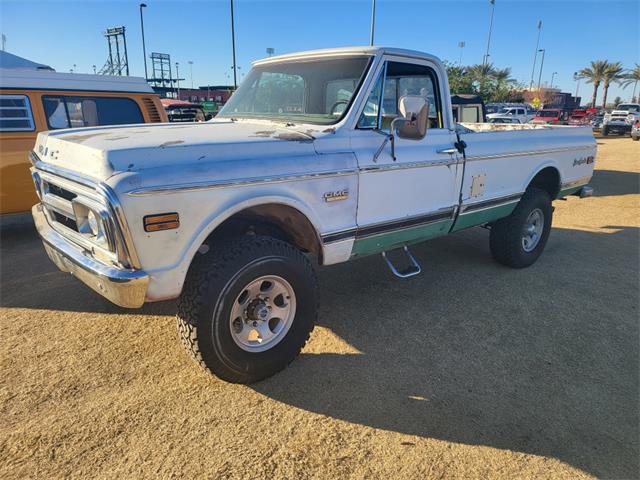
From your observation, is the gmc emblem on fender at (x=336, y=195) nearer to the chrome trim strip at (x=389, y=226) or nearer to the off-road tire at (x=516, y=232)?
the chrome trim strip at (x=389, y=226)

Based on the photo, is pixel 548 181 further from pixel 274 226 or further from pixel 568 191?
pixel 274 226

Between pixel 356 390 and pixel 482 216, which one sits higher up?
pixel 482 216

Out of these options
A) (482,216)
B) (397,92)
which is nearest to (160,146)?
(397,92)

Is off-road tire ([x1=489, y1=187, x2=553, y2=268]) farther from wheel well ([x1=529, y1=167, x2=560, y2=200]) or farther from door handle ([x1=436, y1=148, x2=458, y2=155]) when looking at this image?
door handle ([x1=436, y1=148, x2=458, y2=155])

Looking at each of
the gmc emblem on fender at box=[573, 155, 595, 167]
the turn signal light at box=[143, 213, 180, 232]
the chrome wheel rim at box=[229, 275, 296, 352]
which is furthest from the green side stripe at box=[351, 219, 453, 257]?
the gmc emblem on fender at box=[573, 155, 595, 167]

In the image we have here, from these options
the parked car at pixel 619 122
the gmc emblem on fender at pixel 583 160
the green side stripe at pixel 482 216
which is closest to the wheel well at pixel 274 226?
the green side stripe at pixel 482 216

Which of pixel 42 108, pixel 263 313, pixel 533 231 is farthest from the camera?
pixel 42 108

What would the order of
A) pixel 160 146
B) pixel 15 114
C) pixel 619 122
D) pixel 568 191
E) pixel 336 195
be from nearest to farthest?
pixel 160 146 < pixel 336 195 < pixel 568 191 < pixel 15 114 < pixel 619 122

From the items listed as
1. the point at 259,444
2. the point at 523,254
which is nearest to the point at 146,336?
the point at 259,444

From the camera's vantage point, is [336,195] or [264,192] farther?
[336,195]

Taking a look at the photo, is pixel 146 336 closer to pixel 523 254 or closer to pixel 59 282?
pixel 59 282

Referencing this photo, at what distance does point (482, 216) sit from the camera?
4430 millimetres

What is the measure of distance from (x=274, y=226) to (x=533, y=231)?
11.6ft

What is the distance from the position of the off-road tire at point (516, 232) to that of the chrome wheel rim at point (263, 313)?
3.04 meters
